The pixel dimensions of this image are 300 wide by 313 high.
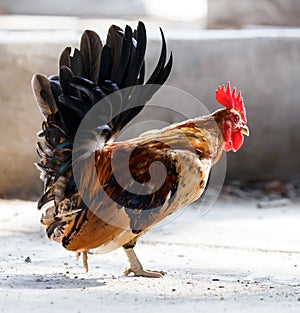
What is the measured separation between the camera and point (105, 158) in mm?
4129

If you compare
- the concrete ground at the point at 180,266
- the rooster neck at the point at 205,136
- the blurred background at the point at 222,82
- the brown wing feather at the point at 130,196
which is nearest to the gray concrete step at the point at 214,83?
the blurred background at the point at 222,82

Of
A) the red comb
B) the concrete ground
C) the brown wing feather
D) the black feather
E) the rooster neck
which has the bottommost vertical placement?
the concrete ground

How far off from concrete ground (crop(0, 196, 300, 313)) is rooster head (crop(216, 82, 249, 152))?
751 millimetres

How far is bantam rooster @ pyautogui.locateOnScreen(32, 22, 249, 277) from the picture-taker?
157 inches

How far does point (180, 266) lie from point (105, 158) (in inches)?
42.9

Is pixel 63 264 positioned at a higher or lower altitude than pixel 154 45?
lower

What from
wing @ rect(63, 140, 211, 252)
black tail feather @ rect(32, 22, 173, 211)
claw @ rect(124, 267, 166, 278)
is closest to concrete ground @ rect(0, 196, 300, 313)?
claw @ rect(124, 267, 166, 278)

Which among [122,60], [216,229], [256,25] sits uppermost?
[122,60]

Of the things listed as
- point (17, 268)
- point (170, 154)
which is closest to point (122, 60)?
point (170, 154)

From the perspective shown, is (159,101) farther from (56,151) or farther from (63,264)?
(56,151)

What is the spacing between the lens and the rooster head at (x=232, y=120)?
443cm

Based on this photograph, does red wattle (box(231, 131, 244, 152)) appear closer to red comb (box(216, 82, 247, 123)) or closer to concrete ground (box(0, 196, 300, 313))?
red comb (box(216, 82, 247, 123))

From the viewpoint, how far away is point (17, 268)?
15.2ft

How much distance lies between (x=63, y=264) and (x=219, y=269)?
3.06 ft
